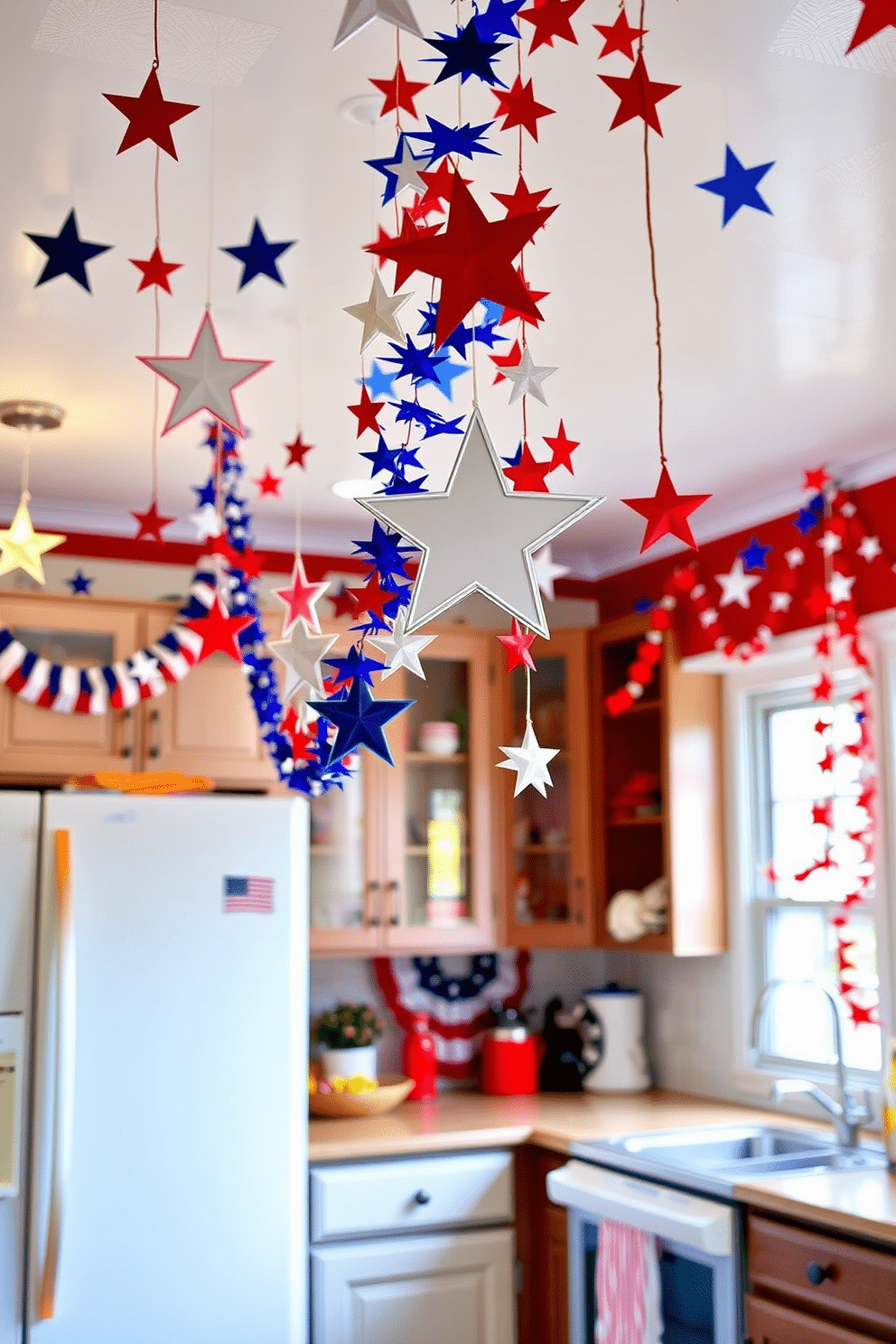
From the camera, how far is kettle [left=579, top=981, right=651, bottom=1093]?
4055mm

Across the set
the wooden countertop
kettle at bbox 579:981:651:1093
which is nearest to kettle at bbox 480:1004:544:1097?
the wooden countertop

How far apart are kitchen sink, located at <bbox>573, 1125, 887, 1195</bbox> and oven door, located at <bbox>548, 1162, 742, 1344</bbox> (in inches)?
1.5

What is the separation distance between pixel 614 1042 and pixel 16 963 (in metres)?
1.92

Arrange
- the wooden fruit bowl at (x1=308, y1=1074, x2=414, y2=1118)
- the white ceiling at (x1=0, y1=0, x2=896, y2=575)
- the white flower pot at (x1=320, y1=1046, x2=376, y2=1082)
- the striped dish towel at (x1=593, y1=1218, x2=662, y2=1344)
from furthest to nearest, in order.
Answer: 1. the white flower pot at (x1=320, y1=1046, x2=376, y2=1082)
2. the wooden fruit bowl at (x1=308, y1=1074, x2=414, y2=1118)
3. the striped dish towel at (x1=593, y1=1218, x2=662, y2=1344)
4. the white ceiling at (x1=0, y1=0, x2=896, y2=575)

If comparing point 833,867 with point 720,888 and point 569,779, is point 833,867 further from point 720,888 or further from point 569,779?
point 569,779

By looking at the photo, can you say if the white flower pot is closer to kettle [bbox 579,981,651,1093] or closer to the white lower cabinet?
the white lower cabinet

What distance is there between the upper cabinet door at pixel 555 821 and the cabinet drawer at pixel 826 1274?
1.38 metres

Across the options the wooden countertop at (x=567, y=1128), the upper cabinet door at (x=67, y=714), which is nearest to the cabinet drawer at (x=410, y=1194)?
the wooden countertop at (x=567, y=1128)

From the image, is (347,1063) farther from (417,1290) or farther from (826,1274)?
(826,1274)

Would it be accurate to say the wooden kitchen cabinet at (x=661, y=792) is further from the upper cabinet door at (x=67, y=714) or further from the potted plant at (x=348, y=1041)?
the upper cabinet door at (x=67, y=714)

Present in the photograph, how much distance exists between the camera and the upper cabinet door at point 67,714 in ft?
11.2

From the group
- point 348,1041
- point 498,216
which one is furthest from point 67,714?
point 498,216

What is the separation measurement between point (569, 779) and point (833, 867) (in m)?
1.03

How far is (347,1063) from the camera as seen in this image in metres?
3.81
